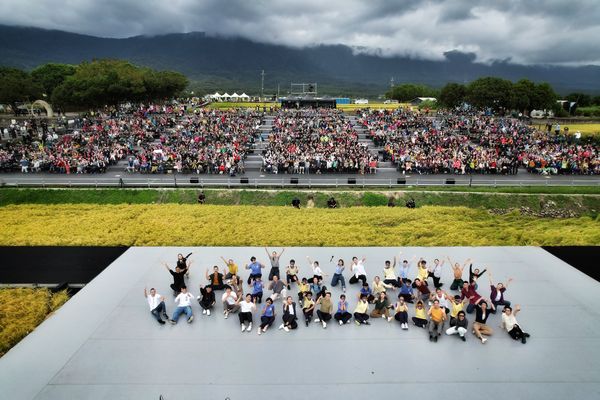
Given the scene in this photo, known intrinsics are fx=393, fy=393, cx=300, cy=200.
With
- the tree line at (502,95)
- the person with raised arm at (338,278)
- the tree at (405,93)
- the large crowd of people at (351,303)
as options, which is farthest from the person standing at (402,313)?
the tree at (405,93)

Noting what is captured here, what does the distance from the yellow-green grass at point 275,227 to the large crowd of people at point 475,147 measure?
9534mm

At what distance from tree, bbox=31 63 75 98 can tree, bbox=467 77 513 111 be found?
82.6 metres

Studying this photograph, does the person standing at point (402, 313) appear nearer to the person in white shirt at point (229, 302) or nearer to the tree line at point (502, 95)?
the person in white shirt at point (229, 302)

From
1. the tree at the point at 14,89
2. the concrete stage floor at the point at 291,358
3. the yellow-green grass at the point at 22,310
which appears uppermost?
the tree at the point at 14,89

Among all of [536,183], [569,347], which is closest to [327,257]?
[569,347]

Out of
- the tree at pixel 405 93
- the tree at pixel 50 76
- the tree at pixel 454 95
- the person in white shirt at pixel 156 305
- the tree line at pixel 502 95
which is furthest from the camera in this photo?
the tree at pixel 405 93

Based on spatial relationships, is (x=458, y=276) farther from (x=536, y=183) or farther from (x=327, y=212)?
(x=536, y=183)

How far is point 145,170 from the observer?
31.4 m

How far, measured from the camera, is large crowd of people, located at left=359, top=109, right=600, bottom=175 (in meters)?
31.4

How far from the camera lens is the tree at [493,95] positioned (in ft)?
237

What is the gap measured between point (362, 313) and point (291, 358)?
2.51 meters

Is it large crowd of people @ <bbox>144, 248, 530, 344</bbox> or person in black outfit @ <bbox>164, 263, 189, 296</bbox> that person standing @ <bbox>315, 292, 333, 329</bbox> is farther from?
person in black outfit @ <bbox>164, 263, 189, 296</bbox>

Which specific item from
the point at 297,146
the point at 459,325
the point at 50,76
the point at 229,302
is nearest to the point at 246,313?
the point at 229,302

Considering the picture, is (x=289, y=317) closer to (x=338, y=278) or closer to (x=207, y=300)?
(x=207, y=300)
